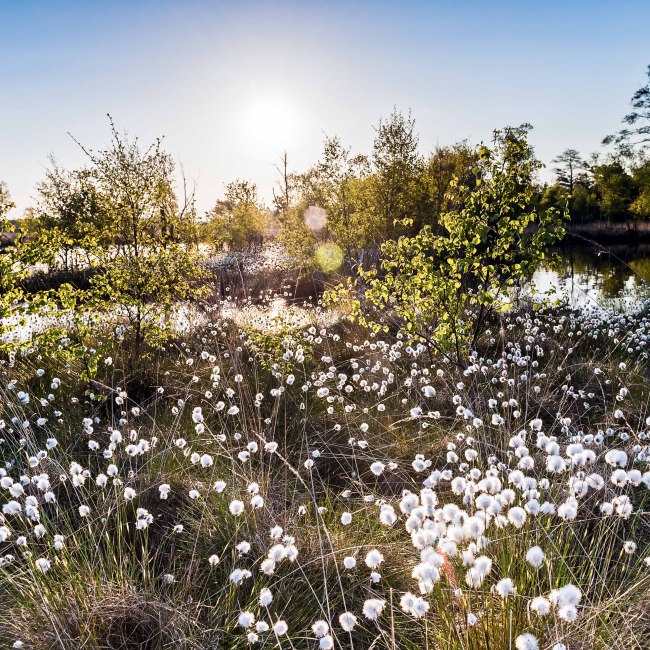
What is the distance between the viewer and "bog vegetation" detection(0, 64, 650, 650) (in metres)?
2.55

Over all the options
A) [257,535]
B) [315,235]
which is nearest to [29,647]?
[257,535]

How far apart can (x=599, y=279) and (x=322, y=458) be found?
976 inches

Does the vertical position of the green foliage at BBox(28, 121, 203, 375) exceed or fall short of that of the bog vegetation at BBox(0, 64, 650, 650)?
it exceeds it

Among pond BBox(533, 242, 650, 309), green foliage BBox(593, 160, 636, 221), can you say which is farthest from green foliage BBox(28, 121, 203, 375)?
green foliage BBox(593, 160, 636, 221)

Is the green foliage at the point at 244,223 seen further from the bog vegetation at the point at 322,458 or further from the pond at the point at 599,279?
the bog vegetation at the point at 322,458

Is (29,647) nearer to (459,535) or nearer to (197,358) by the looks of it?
(459,535)

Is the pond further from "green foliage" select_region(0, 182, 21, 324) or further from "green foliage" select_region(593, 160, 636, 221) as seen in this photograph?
"green foliage" select_region(593, 160, 636, 221)

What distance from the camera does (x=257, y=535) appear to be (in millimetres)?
3418

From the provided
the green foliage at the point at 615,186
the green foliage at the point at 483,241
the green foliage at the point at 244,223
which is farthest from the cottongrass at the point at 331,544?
the green foliage at the point at 615,186

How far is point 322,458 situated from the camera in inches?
233

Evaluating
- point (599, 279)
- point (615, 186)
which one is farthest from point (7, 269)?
point (615, 186)

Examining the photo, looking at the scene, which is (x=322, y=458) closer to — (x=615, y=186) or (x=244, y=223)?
(x=244, y=223)

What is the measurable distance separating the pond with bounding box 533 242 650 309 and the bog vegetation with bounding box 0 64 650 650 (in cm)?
575

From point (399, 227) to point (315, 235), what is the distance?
610cm
